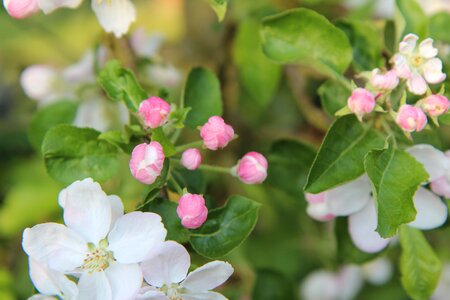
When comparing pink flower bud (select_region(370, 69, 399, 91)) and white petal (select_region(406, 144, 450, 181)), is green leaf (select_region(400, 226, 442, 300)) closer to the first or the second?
white petal (select_region(406, 144, 450, 181))

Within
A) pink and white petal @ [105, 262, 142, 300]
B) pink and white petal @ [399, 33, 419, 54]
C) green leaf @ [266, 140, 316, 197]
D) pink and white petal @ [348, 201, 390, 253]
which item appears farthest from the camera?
green leaf @ [266, 140, 316, 197]

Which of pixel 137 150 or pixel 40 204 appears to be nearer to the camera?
pixel 137 150

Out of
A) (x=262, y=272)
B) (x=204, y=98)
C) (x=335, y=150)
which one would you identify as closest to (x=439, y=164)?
(x=335, y=150)

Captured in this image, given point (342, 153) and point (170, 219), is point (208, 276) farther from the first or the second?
point (342, 153)

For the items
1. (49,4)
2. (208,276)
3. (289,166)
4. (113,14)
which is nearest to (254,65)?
(289,166)

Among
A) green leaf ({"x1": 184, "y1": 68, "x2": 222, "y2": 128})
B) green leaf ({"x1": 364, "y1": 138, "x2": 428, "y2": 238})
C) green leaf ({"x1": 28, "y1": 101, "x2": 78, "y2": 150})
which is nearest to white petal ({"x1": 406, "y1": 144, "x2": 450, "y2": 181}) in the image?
green leaf ({"x1": 364, "y1": 138, "x2": 428, "y2": 238})

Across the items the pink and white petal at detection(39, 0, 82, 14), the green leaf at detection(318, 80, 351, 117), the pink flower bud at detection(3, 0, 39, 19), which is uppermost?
the pink flower bud at detection(3, 0, 39, 19)

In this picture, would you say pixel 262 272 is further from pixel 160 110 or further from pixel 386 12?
pixel 386 12

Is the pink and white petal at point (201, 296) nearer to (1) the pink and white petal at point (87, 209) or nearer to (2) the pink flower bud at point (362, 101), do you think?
(1) the pink and white petal at point (87, 209)
